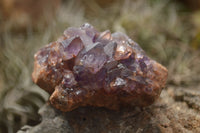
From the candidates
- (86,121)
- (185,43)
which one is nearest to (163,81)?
(86,121)

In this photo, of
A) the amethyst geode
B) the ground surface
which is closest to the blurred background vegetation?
the ground surface

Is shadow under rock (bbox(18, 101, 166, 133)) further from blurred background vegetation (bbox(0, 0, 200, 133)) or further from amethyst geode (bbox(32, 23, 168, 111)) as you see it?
blurred background vegetation (bbox(0, 0, 200, 133))

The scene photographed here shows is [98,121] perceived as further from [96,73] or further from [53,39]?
[53,39]

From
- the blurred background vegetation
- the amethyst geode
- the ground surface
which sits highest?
the blurred background vegetation

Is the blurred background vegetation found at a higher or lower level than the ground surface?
higher

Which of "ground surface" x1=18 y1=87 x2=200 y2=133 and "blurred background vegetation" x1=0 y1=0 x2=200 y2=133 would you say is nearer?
"ground surface" x1=18 y1=87 x2=200 y2=133

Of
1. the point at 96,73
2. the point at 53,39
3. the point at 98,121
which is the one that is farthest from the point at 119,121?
the point at 53,39
